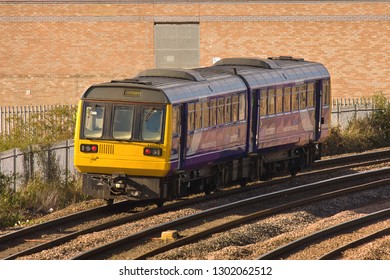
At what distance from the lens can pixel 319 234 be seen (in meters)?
19.5

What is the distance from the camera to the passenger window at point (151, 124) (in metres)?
21.3

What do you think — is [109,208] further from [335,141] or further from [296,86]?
[335,141]

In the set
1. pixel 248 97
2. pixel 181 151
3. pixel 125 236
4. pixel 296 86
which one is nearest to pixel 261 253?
pixel 125 236

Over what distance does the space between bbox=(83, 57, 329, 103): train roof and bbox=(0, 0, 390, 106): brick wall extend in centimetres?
1645

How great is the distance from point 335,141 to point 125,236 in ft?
48.0

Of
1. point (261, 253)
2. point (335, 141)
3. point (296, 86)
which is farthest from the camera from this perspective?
point (335, 141)

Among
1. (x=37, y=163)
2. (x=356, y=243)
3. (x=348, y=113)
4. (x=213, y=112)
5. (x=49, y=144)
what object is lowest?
(x=348, y=113)

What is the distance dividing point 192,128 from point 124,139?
1547mm

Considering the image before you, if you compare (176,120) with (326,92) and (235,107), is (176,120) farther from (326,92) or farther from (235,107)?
(326,92)

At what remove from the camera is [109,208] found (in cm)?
2242

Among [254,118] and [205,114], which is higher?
[205,114]

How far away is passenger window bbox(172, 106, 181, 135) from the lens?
2145 centimetres

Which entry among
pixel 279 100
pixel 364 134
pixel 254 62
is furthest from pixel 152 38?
pixel 279 100

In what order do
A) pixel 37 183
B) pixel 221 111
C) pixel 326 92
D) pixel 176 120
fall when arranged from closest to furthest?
pixel 176 120, pixel 37 183, pixel 221 111, pixel 326 92
